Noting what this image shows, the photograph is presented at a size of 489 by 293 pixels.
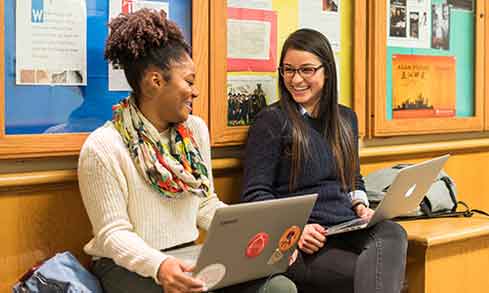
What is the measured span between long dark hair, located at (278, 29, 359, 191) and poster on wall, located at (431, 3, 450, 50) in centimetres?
95

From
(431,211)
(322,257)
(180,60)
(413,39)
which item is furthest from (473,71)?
(180,60)

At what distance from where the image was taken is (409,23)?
315 centimetres

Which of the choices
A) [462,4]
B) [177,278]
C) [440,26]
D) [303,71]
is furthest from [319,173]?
[462,4]

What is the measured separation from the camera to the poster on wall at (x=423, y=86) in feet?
10.2

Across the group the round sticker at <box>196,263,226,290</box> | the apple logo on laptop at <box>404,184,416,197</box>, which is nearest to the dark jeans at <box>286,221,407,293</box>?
the apple logo on laptop at <box>404,184,416,197</box>

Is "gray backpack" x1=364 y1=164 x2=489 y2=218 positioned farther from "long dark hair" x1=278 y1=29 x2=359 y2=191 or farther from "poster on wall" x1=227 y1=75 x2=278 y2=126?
"poster on wall" x1=227 y1=75 x2=278 y2=126

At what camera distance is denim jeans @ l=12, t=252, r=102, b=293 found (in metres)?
1.83

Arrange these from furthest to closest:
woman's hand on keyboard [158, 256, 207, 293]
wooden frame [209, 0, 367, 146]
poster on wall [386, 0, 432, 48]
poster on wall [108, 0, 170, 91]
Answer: poster on wall [386, 0, 432, 48] < wooden frame [209, 0, 367, 146] < poster on wall [108, 0, 170, 91] < woman's hand on keyboard [158, 256, 207, 293]

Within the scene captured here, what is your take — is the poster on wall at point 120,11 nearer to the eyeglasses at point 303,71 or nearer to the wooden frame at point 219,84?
the wooden frame at point 219,84

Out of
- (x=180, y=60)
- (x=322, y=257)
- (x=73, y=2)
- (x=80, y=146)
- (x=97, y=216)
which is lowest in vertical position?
(x=322, y=257)

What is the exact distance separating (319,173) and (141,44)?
0.80 metres

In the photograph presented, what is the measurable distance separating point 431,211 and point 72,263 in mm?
1521

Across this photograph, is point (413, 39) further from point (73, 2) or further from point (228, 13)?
point (73, 2)

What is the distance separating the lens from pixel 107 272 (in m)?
1.95
